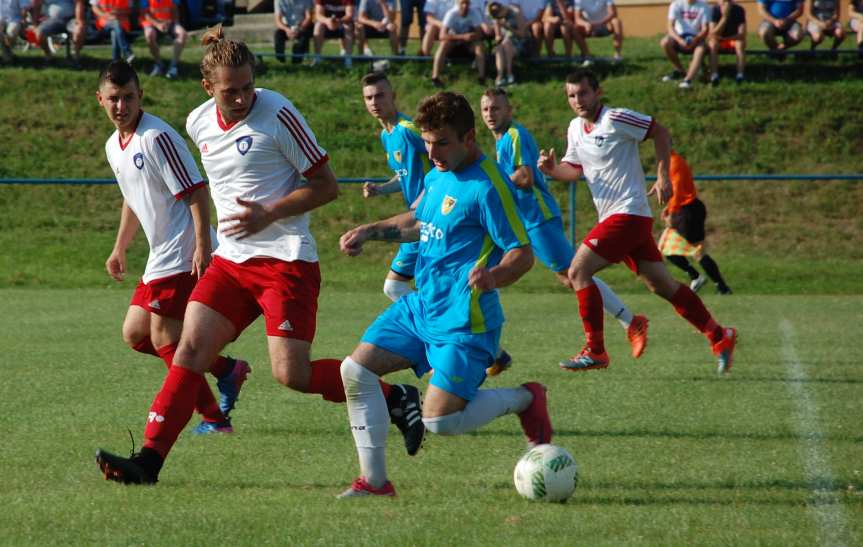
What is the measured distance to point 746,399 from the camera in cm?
836

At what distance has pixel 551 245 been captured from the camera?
978cm

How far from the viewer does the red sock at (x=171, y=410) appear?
Result: 18.6 ft

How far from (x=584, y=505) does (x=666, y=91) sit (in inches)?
718

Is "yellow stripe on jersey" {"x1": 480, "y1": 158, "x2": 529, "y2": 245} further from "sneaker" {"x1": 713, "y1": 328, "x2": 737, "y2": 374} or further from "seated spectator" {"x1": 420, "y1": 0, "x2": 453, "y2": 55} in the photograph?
"seated spectator" {"x1": 420, "y1": 0, "x2": 453, "y2": 55}

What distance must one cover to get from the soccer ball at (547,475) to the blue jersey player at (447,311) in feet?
0.94

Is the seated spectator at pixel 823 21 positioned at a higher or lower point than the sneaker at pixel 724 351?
higher

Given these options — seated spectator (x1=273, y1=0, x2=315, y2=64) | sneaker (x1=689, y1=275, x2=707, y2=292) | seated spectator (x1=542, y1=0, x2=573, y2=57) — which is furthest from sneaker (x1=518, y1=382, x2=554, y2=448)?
seated spectator (x1=542, y1=0, x2=573, y2=57)

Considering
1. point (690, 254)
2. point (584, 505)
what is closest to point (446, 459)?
point (584, 505)

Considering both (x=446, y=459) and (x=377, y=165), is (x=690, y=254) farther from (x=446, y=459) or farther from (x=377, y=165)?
(x=446, y=459)

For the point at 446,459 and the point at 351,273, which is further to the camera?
the point at 351,273

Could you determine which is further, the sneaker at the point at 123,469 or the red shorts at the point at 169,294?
the red shorts at the point at 169,294

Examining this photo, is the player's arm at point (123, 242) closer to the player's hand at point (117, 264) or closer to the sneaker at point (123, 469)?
the player's hand at point (117, 264)

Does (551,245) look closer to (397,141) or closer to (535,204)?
(535,204)

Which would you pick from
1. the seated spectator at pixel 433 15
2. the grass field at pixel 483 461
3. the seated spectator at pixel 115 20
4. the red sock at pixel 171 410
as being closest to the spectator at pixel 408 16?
the seated spectator at pixel 433 15
